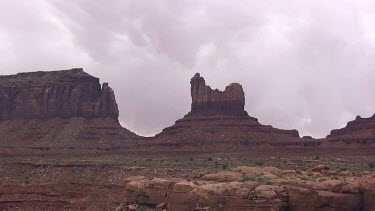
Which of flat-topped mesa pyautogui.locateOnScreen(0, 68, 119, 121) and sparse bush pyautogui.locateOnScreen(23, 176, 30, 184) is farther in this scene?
flat-topped mesa pyautogui.locateOnScreen(0, 68, 119, 121)

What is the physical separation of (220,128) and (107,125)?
984 inches

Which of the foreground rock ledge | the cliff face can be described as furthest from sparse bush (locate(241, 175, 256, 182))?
the cliff face

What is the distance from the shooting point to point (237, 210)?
92.3 feet

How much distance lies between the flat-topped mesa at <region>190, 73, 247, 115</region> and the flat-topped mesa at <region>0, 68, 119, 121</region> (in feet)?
63.1

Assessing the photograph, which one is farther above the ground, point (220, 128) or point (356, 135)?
point (220, 128)

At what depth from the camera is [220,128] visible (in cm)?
11431

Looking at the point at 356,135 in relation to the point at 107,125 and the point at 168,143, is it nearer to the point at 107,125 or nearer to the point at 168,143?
the point at 168,143

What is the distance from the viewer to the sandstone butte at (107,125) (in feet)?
351

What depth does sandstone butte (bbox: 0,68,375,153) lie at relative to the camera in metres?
107

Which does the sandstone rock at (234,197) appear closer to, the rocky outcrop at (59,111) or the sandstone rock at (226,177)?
the sandstone rock at (226,177)

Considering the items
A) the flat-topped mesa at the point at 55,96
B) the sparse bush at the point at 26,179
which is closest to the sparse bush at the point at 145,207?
the sparse bush at the point at 26,179

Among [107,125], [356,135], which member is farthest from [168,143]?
[356,135]

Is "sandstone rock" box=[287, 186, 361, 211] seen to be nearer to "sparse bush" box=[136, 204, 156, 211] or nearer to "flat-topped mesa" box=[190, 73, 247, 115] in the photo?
"sparse bush" box=[136, 204, 156, 211]

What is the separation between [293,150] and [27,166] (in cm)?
4400
